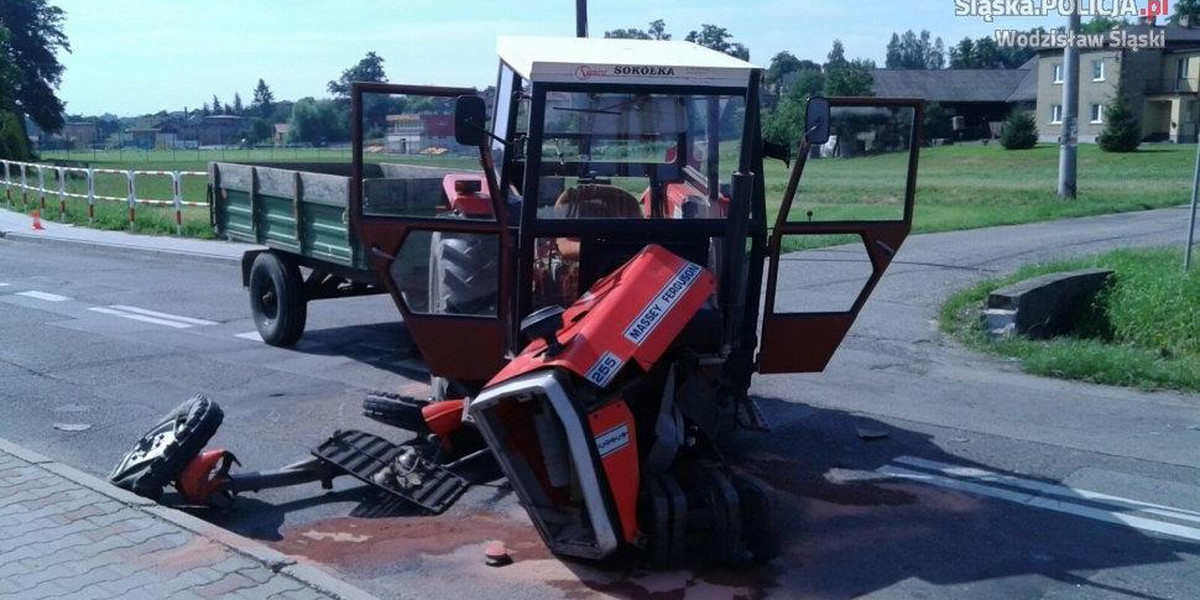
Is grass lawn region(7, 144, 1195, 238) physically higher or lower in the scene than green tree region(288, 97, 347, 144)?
lower

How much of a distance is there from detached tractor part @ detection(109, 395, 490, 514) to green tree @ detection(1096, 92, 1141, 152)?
181 ft

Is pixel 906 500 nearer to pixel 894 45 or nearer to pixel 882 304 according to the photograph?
pixel 882 304

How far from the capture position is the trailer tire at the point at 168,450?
6.67 meters

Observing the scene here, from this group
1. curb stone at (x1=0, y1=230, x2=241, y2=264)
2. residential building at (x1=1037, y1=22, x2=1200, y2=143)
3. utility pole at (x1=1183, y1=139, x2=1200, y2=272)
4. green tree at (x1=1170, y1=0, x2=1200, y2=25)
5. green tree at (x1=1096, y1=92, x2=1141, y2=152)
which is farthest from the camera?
green tree at (x1=1170, y1=0, x2=1200, y2=25)

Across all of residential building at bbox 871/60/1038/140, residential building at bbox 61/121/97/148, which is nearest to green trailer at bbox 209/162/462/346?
residential building at bbox 871/60/1038/140

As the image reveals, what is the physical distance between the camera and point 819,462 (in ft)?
25.6

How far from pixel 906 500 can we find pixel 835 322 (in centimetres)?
127

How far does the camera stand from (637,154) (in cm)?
729

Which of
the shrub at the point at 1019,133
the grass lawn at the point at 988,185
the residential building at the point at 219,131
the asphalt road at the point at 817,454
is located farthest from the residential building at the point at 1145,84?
the asphalt road at the point at 817,454

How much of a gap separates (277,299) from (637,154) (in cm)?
549

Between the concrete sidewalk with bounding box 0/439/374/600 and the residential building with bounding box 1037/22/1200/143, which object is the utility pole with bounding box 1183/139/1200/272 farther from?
the residential building with bounding box 1037/22/1200/143

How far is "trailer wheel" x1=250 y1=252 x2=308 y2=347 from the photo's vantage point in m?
11.5

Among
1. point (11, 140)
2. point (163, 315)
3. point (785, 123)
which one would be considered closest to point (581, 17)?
point (163, 315)

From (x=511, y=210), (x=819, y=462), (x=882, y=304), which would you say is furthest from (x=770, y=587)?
(x=882, y=304)
